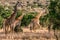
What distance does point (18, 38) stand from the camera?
52.6ft

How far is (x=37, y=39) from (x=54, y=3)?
330 inches

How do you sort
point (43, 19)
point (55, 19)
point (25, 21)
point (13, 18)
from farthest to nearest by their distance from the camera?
point (25, 21), point (43, 19), point (55, 19), point (13, 18)

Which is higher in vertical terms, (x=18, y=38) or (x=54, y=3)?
(x=54, y=3)

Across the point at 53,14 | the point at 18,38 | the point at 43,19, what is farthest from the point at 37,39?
the point at 43,19

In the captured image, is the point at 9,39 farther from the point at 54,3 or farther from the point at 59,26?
the point at 54,3

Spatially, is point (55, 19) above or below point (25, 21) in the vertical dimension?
above

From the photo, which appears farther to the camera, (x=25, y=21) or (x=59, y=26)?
(x=25, y=21)

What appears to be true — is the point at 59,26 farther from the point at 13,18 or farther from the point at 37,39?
the point at 37,39

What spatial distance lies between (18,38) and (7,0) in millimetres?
54352

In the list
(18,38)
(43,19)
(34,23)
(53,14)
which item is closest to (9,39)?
(18,38)

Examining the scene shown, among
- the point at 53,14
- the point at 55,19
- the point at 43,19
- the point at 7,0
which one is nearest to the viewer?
the point at 55,19

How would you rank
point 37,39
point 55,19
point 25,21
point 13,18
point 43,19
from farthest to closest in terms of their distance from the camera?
point 25,21 → point 43,19 → point 55,19 → point 13,18 → point 37,39

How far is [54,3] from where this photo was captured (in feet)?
76.4

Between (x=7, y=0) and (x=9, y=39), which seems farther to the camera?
(x=7, y=0)
